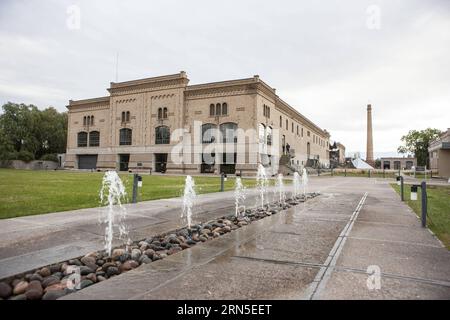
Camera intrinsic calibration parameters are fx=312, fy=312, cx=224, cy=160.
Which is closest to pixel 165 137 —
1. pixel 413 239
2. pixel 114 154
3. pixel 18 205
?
pixel 114 154

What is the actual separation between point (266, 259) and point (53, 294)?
2.55 m

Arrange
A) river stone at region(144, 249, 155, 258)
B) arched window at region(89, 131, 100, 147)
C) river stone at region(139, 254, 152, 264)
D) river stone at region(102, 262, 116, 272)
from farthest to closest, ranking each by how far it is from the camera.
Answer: arched window at region(89, 131, 100, 147)
river stone at region(144, 249, 155, 258)
river stone at region(139, 254, 152, 264)
river stone at region(102, 262, 116, 272)

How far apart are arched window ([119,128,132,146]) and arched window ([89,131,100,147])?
5564 mm

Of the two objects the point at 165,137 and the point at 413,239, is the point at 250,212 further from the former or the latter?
the point at 165,137

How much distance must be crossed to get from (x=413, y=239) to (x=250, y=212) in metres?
4.17

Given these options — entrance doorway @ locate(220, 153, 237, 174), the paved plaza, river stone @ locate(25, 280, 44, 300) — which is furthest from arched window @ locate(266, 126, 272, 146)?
river stone @ locate(25, 280, 44, 300)

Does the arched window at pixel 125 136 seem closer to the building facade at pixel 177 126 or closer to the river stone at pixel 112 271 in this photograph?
the building facade at pixel 177 126

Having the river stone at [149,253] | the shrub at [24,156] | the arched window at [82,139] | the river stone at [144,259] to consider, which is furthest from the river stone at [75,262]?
the shrub at [24,156]

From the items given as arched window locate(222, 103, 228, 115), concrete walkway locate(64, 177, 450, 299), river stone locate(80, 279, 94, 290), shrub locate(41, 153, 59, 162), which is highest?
arched window locate(222, 103, 228, 115)

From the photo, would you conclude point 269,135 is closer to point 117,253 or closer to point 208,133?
point 208,133

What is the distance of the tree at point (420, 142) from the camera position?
273 ft

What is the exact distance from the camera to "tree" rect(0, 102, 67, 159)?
6016cm

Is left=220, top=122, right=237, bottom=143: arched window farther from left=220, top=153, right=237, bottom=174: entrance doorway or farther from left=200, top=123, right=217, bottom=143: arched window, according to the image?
left=220, top=153, right=237, bottom=174: entrance doorway

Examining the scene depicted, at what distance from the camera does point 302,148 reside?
211ft
